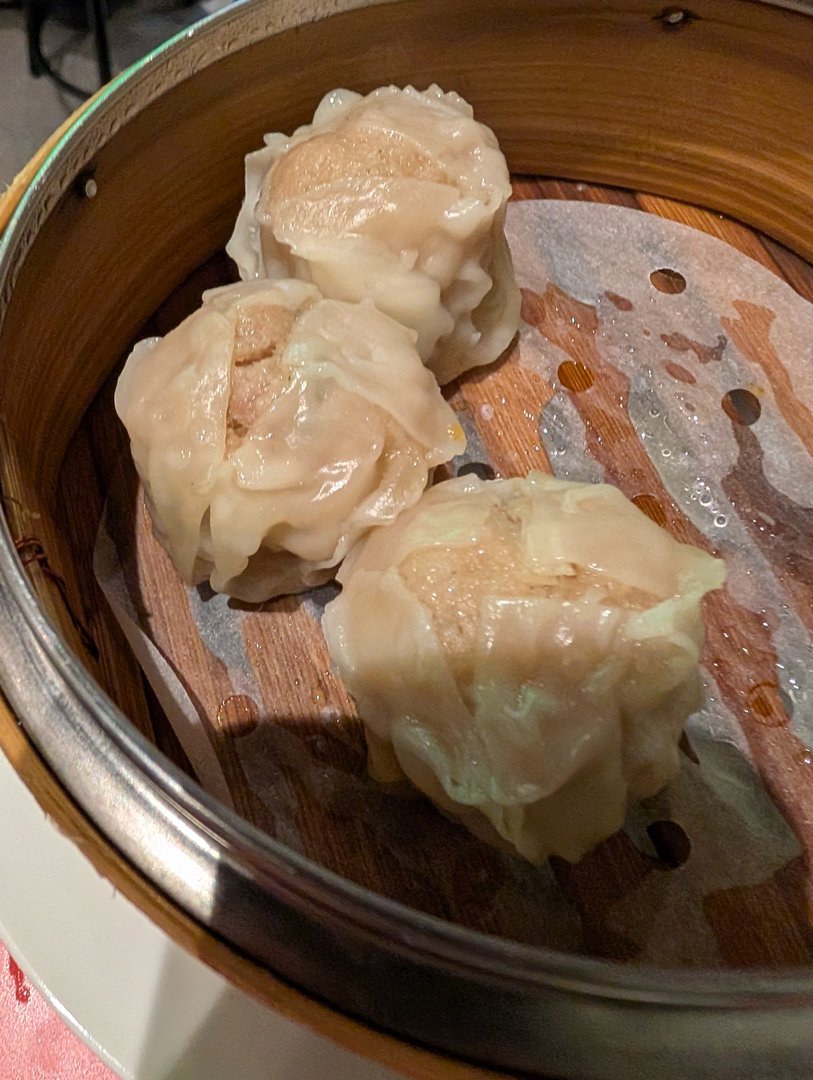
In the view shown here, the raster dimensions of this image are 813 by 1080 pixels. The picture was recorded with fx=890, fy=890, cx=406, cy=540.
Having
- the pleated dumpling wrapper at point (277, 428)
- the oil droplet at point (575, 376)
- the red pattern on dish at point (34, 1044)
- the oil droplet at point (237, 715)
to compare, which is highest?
the pleated dumpling wrapper at point (277, 428)

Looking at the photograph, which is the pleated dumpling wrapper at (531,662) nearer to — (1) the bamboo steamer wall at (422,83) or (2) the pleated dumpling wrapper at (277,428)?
(2) the pleated dumpling wrapper at (277,428)

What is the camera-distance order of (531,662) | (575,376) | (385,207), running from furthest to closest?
(575,376), (385,207), (531,662)

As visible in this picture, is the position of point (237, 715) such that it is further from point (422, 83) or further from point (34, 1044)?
point (422, 83)

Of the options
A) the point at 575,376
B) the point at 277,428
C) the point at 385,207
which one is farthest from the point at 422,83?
the point at 277,428

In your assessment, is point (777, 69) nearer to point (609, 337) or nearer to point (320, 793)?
point (609, 337)

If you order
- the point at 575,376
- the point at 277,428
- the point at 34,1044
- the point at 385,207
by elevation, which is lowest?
the point at 34,1044

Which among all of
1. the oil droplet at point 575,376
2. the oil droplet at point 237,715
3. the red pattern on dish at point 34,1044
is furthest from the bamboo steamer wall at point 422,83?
the red pattern on dish at point 34,1044

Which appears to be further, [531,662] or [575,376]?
[575,376]
